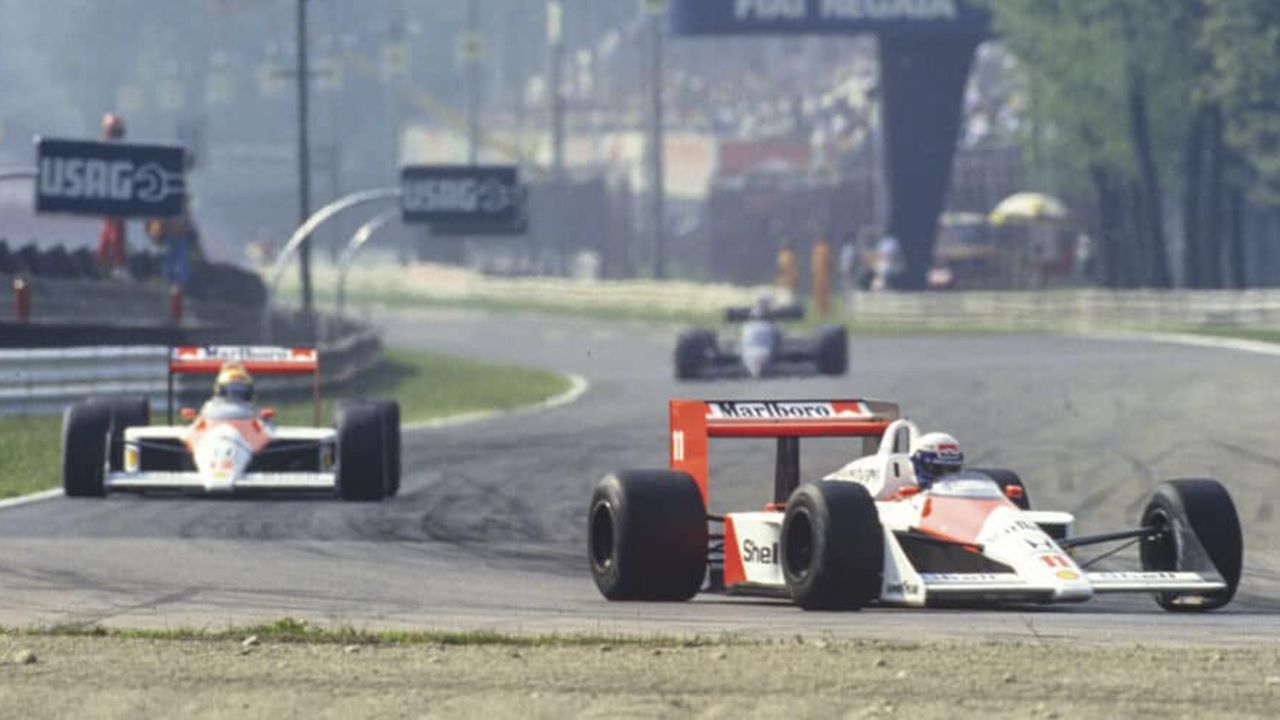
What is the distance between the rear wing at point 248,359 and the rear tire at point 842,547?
941 centimetres

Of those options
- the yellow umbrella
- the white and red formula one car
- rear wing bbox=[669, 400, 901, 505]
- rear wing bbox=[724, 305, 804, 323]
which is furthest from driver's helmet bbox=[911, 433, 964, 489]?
the yellow umbrella

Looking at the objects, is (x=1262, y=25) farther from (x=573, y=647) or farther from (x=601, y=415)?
(x=573, y=647)

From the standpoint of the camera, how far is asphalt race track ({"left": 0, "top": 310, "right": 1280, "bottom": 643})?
12969 millimetres

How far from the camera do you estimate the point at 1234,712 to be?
9531 mm

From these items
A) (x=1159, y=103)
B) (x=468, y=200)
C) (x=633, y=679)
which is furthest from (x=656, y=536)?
(x=1159, y=103)

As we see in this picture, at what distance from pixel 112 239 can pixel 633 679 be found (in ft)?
96.2

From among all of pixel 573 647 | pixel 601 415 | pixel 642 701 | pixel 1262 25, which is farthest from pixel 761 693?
pixel 1262 25

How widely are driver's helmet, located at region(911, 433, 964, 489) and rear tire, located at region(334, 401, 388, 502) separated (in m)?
7.85

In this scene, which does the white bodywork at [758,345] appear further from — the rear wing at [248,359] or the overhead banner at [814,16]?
the overhead banner at [814,16]

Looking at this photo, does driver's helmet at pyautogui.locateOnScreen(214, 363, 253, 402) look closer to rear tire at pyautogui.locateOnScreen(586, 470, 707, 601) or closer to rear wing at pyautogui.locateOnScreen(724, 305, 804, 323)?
rear tire at pyautogui.locateOnScreen(586, 470, 707, 601)

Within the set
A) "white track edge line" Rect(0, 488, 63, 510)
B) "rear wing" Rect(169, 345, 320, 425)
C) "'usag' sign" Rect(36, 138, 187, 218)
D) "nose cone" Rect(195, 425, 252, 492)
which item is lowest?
"white track edge line" Rect(0, 488, 63, 510)

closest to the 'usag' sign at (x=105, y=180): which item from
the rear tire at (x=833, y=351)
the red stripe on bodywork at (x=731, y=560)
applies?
the rear tire at (x=833, y=351)

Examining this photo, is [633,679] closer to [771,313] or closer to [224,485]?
[224,485]

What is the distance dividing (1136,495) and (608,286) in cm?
5675
